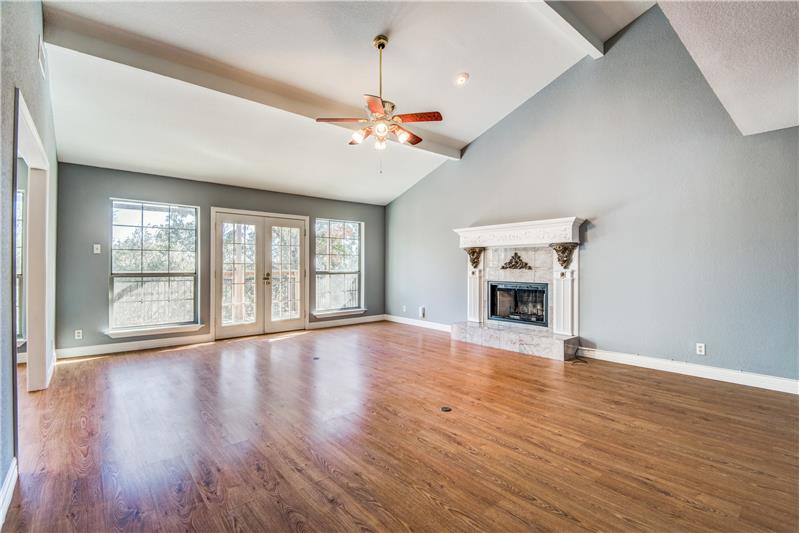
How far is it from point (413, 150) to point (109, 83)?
3.92 m

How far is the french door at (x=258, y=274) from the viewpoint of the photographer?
6062 mm

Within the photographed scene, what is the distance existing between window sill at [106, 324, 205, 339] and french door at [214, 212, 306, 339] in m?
0.40

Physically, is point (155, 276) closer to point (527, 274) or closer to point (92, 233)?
point (92, 233)

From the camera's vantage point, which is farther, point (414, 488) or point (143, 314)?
point (143, 314)

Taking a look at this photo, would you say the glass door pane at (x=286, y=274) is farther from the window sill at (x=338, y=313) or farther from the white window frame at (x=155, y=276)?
the white window frame at (x=155, y=276)

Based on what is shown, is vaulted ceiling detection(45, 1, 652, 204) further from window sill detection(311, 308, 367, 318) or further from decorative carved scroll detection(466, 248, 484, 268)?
window sill detection(311, 308, 367, 318)

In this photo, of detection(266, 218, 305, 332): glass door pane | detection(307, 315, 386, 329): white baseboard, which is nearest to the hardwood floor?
detection(266, 218, 305, 332): glass door pane

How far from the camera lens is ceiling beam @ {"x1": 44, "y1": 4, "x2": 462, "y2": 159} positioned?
10.1 ft

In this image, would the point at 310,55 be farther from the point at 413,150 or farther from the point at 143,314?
the point at 143,314

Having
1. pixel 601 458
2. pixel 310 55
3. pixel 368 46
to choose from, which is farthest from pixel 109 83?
pixel 601 458

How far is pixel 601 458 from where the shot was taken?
7.63 ft

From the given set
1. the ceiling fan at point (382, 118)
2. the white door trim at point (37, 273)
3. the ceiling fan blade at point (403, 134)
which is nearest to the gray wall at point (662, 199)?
the ceiling fan blade at point (403, 134)

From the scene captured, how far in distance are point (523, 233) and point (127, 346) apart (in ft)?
19.5

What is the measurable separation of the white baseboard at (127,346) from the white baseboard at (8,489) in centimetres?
349
